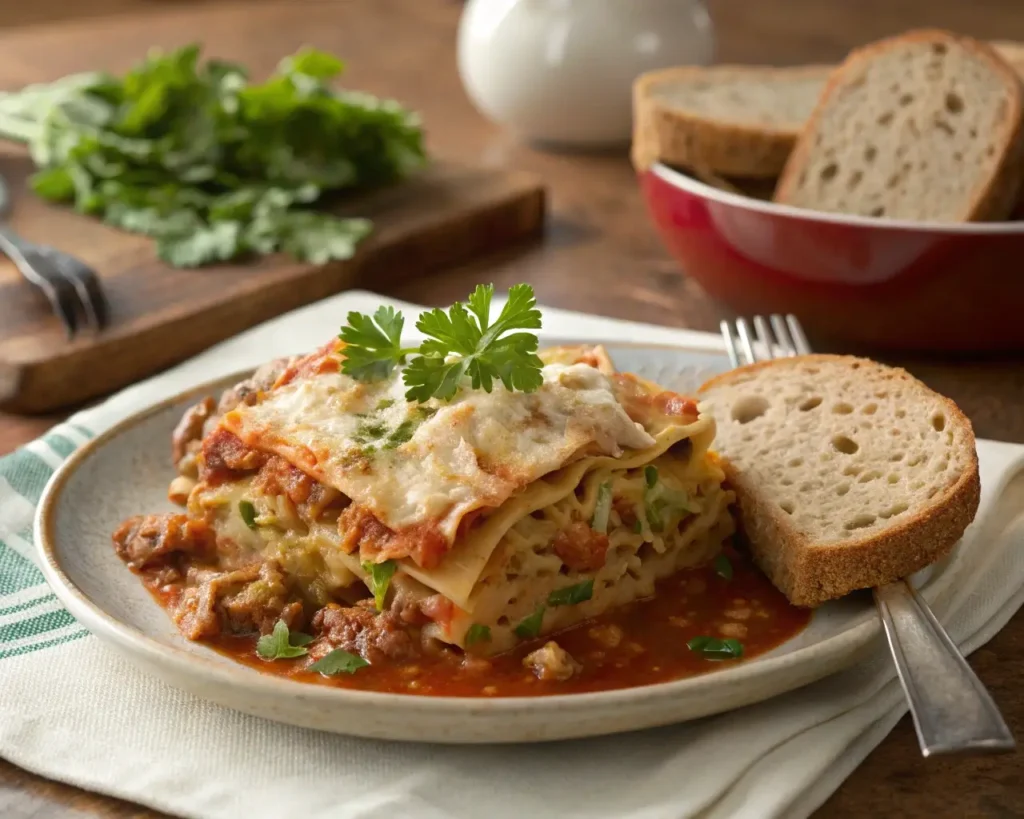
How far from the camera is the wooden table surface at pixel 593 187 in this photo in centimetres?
207

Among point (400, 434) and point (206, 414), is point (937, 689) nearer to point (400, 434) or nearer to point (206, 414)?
point (400, 434)

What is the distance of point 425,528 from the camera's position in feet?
7.14

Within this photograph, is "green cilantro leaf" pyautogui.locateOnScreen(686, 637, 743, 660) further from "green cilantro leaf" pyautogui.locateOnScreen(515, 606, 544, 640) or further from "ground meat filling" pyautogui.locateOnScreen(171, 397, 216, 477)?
"ground meat filling" pyautogui.locateOnScreen(171, 397, 216, 477)

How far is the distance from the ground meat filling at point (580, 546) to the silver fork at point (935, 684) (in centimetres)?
46

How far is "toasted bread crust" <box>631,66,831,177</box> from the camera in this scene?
4059 mm

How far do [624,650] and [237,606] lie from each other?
0.65 metres

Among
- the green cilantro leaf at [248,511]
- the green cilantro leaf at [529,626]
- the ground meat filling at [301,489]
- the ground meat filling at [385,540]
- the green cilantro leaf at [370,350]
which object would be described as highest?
the green cilantro leaf at [370,350]

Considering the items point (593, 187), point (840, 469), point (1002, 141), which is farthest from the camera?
point (593, 187)

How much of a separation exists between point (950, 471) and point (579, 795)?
951 mm

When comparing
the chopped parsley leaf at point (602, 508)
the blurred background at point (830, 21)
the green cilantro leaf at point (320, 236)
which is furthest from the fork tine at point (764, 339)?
the blurred background at point (830, 21)

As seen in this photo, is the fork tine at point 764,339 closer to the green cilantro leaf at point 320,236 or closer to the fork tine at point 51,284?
the green cilantro leaf at point 320,236

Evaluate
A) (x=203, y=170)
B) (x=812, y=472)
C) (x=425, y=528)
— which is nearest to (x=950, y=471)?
(x=812, y=472)

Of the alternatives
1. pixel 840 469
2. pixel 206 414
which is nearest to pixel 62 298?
pixel 206 414

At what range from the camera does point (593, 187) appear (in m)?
→ 5.49
